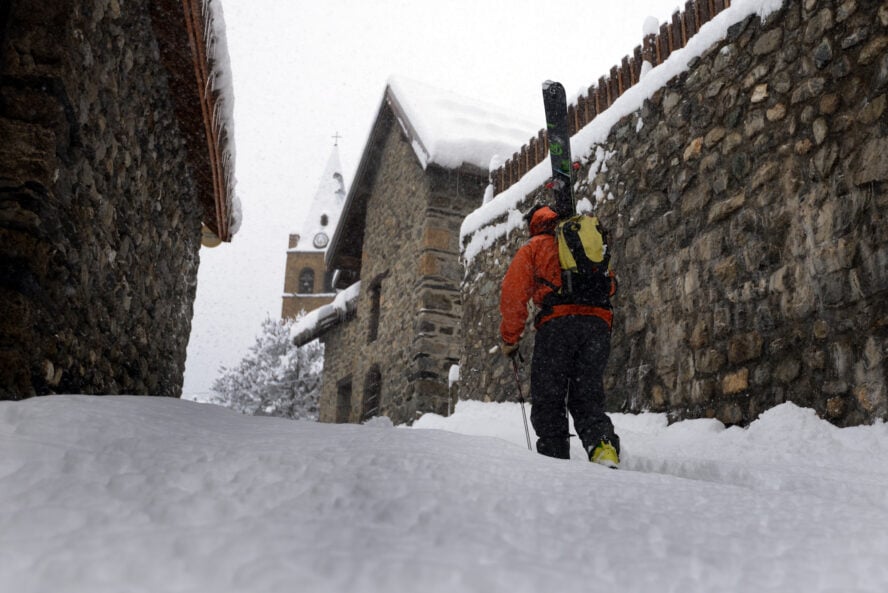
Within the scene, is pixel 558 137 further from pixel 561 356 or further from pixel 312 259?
pixel 312 259

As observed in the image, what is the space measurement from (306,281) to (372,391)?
92.7 ft

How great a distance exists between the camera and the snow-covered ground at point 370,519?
1.22 m

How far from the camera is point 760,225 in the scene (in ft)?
11.7

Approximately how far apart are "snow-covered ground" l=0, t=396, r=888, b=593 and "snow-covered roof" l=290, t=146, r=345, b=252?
3684 cm

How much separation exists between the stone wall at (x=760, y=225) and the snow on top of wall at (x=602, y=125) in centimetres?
8

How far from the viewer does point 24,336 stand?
2184 mm

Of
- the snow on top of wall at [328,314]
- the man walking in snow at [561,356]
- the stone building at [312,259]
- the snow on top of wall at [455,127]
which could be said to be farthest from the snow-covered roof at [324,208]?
the man walking in snow at [561,356]

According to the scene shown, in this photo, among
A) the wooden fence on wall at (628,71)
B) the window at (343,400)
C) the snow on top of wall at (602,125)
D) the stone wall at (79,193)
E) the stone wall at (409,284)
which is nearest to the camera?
the stone wall at (79,193)

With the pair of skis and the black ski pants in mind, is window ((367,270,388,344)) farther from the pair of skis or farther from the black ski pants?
the black ski pants

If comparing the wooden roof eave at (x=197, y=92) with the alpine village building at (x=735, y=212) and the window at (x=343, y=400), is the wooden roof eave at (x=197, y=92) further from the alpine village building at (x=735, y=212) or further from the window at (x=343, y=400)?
the window at (x=343, y=400)

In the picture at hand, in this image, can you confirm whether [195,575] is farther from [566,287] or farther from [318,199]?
[318,199]

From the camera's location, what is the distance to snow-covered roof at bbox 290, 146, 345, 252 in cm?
3891

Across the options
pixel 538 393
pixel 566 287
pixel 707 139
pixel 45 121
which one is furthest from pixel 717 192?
pixel 45 121

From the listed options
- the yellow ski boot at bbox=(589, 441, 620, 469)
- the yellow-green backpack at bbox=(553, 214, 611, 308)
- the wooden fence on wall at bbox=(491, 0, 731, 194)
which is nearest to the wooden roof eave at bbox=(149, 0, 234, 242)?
the yellow-green backpack at bbox=(553, 214, 611, 308)
